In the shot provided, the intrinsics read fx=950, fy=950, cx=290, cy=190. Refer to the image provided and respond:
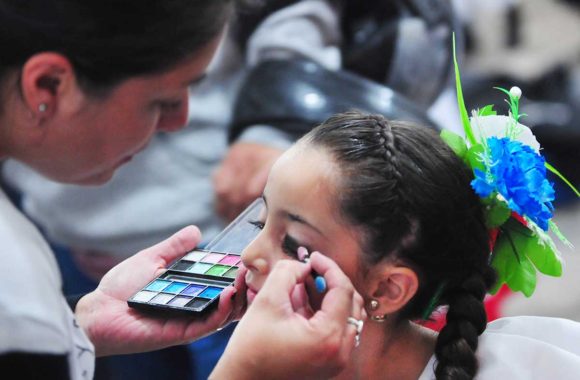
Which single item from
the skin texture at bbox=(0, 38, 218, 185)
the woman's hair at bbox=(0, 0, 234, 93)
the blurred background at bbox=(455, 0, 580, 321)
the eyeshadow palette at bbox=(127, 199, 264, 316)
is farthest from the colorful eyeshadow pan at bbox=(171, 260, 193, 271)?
the blurred background at bbox=(455, 0, 580, 321)

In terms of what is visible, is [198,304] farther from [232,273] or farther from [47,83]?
[47,83]

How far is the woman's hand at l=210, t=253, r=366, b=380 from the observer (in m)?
0.82

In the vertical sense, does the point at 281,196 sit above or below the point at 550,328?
above

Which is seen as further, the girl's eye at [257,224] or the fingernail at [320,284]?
the girl's eye at [257,224]

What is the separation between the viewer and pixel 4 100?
2.81 ft

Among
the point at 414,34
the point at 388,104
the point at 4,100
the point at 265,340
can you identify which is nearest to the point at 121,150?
the point at 4,100

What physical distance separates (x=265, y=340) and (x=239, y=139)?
628mm

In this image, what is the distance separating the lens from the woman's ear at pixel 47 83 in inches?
33.2

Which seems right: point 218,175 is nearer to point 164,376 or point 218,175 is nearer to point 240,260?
point 164,376

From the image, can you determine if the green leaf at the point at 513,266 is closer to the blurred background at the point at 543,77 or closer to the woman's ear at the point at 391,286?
the woman's ear at the point at 391,286

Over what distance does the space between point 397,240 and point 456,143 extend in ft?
0.44

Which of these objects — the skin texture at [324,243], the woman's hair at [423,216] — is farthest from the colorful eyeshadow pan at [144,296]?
the woman's hair at [423,216]

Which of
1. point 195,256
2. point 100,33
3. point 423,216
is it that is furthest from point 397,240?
point 100,33

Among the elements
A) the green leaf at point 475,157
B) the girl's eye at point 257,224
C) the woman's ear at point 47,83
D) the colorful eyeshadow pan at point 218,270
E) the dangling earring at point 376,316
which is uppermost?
the woman's ear at point 47,83
